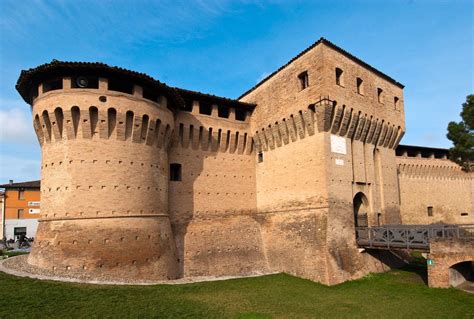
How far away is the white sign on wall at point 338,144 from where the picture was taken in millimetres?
16812

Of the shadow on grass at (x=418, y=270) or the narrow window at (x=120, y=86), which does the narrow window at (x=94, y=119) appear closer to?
the narrow window at (x=120, y=86)

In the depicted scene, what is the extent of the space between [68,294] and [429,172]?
27320 millimetres

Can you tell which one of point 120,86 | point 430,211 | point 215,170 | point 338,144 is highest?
point 120,86

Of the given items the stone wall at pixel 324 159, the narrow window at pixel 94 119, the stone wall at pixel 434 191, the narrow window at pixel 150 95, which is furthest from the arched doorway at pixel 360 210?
the narrow window at pixel 94 119

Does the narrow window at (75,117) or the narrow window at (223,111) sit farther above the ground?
the narrow window at (223,111)

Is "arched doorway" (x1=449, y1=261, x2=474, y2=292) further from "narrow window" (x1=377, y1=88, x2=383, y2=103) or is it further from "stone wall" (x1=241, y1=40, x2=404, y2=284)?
"narrow window" (x1=377, y1=88, x2=383, y2=103)

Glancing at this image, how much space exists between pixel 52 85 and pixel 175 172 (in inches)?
299

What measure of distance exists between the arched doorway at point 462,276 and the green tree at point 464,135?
7.87 meters

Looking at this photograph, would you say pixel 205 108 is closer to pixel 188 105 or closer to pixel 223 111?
pixel 223 111

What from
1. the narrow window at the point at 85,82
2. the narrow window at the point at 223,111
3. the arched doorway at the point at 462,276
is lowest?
the arched doorway at the point at 462,276

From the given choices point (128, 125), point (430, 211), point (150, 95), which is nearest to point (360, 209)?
point (430, 211)

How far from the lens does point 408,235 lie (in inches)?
570

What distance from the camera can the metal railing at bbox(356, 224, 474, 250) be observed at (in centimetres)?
1388

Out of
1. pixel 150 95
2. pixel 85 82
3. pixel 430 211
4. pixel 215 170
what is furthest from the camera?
pixel 430 211
